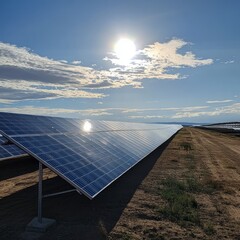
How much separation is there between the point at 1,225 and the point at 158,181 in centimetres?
994

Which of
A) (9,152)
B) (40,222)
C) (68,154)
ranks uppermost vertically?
(68,154)

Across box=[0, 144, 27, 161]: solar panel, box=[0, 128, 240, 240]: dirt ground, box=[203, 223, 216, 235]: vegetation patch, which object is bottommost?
box=[203, 223, 216, 235]: vegetation patch

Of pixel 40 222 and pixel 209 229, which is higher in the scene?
pixel 40 222

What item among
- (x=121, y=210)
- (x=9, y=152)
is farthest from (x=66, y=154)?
(x=9, y=152)

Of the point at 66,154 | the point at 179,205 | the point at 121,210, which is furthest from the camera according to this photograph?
the point at 179,205

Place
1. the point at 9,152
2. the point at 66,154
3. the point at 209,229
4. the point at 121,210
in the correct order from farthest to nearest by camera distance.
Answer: the point at 9,152
the point at 121,210
the point at 66,154
the point at 209,229

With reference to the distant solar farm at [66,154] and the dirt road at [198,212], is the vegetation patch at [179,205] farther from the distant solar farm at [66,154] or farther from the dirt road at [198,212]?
the distant solar farm at [66,154]

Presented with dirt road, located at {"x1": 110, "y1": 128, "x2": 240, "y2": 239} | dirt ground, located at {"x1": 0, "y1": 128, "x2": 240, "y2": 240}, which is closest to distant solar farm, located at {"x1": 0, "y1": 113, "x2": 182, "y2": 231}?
dirt ground, located at {"x1": 0, "y1": 128, "x2": 240, "y2": 240}

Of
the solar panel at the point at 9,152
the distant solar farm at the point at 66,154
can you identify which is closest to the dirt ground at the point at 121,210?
the distant solar farm at the point at 66,154

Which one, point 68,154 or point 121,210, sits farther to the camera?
point 121,210

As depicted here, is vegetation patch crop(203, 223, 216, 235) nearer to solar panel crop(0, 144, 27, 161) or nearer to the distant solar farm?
the distant solar farm

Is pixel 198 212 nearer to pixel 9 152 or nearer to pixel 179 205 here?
pixel 179 205

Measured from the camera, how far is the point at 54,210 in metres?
12.9

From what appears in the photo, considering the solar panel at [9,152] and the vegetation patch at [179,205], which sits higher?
the solar panel at [9,152]
